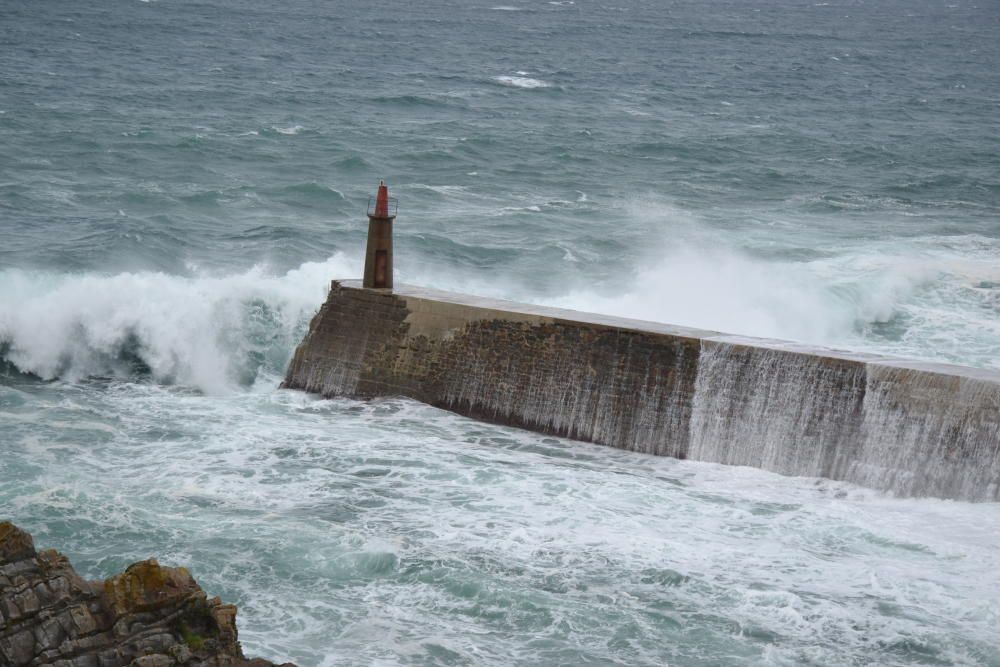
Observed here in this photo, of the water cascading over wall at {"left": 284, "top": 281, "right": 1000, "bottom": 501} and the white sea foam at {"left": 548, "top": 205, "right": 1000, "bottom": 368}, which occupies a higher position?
the white sea foam at {"left": 548, "top": 205, "right": 1000, "bottom": 368}

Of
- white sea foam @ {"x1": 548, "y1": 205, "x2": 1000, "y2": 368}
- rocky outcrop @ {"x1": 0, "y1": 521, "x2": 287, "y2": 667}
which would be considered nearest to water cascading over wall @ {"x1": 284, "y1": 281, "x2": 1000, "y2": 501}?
white sea foam @ {"x1": 548, "y1": 205, "x2": 1000, "y2": 368}

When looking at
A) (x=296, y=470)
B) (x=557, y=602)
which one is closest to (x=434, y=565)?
(x=557, y=602)

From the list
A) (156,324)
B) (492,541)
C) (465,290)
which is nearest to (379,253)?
(156,324)

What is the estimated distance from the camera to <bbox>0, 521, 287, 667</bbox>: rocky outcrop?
795cm

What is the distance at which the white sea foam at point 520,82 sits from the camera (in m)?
44.9

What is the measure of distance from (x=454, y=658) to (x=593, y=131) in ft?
90.7

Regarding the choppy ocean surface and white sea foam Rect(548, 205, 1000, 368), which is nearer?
the choppy ocean surface

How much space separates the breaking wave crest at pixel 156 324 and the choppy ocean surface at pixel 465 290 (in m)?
0.05

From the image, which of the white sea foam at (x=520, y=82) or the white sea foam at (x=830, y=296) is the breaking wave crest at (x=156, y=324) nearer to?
the white sea foam at (x=830, y=296)

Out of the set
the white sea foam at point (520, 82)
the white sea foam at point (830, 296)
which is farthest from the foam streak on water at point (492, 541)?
the white sea foam at point (520, 82)

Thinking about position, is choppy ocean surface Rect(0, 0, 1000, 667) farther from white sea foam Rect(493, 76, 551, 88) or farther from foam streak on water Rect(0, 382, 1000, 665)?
white sea foam Rect(493, 76, 551, 88)

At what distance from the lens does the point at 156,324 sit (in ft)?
55.7

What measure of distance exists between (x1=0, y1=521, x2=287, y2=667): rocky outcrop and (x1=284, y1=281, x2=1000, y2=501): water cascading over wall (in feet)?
21.2

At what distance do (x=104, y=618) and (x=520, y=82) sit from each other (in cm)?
3896
